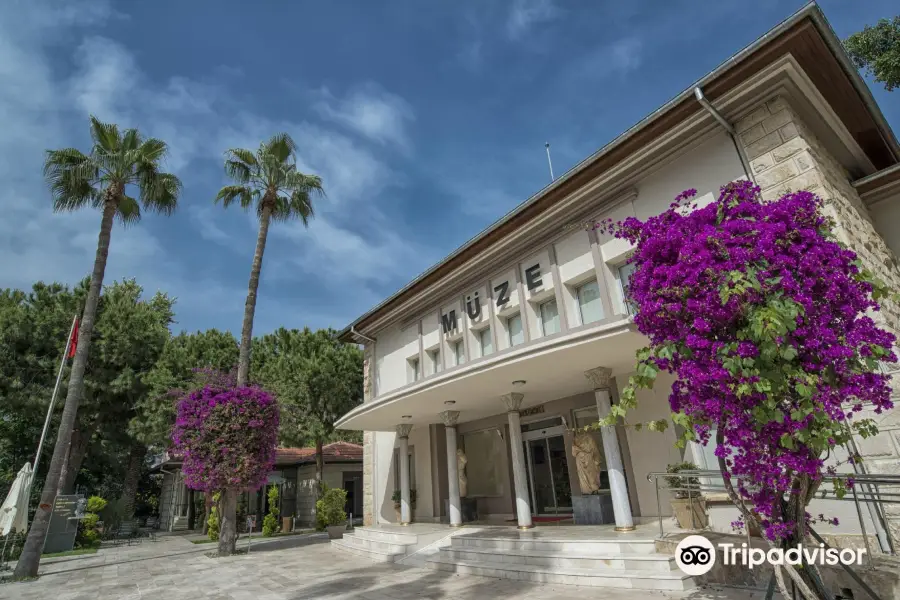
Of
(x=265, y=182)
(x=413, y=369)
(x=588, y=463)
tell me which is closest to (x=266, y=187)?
(x=265, y=182)

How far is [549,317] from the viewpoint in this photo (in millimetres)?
11156

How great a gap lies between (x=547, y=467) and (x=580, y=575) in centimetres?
538

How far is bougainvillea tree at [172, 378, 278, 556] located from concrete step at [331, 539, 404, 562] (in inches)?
109

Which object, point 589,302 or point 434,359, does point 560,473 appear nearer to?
point 589,302

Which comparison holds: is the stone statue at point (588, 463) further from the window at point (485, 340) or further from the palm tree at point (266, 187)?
the palm tree at point (266, 187)

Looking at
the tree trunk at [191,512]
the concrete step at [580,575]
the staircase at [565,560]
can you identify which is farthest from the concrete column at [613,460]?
the tree trunk at [191,512]

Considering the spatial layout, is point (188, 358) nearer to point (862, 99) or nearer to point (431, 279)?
point (431, 279)

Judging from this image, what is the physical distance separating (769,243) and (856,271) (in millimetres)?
828

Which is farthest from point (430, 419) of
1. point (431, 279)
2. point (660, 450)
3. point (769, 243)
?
point (769, 243)

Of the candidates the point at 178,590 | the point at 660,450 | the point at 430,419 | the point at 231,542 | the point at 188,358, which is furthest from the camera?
the point at 188,358

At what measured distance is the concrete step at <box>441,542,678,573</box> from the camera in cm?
629

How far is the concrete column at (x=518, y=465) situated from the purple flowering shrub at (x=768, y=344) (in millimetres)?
6232

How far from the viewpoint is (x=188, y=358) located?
838 inches

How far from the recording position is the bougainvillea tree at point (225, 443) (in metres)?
12.4
